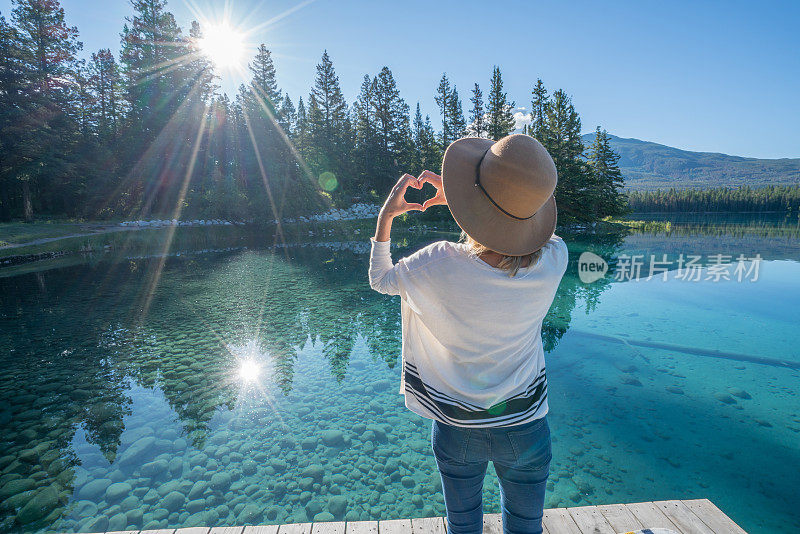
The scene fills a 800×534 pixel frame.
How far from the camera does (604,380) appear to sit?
6203 millimetres

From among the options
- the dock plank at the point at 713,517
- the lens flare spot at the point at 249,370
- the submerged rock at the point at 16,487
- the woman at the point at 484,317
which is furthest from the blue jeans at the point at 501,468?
the lens flare spot at the point at 249,370

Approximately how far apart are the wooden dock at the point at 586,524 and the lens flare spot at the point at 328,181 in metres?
36.6

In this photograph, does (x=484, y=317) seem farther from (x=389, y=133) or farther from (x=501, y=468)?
(x=389, y=133)

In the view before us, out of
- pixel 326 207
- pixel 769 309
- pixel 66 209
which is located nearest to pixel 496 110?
pixel 326 207

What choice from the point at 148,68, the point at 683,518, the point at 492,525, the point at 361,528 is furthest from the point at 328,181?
the point at 683,518

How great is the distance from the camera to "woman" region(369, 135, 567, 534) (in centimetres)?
109

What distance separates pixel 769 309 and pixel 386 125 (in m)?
35.3

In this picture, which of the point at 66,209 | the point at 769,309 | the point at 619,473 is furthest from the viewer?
the point at 66,209

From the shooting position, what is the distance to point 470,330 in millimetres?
1176

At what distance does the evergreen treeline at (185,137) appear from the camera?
79.5ft

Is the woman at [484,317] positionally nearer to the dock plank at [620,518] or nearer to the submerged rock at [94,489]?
the dock plank at [620,518]

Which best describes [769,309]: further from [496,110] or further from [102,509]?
[496,110]

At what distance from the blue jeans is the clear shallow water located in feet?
8.67

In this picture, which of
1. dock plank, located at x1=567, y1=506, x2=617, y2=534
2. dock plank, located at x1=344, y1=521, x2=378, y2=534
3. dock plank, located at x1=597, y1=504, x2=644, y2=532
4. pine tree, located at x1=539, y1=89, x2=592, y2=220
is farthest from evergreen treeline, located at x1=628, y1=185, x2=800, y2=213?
dock plank, located at x1=344, y1=521, x2=378, y2=534
